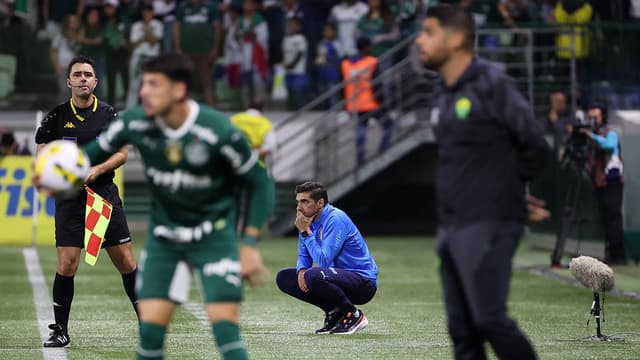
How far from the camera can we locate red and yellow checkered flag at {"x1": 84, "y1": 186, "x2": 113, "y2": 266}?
423 inches

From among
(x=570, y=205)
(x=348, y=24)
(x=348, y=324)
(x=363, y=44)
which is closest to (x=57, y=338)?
(x=348, y=324)

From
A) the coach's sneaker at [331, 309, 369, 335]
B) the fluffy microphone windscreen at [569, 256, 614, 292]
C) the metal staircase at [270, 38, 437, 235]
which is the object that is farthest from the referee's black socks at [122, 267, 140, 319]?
the metal staircase at [270, 38, 437, 235]

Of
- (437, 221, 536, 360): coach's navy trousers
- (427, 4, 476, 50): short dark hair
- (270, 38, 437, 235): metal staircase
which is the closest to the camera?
(437, 221, 536, 360): coach's navy trousers

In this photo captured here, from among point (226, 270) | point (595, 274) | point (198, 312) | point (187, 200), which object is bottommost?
point (198, 312)

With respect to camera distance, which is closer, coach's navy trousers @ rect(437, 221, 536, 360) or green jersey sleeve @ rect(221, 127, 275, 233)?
coach's navy trousers @ rect(437, 221, 536, 360)

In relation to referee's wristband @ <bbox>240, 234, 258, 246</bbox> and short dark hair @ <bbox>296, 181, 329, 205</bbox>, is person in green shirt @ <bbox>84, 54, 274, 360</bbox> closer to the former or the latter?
referee's wristband @ <bbox>240, 234, 258, 246</bbox>

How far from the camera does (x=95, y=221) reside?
10.8 m

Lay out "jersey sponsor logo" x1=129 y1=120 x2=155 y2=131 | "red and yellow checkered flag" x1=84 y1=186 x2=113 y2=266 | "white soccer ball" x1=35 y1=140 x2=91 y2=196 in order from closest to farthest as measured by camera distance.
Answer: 1. "jersey sponsor logo" x1=129 y1=120 x2=155 y2=131
2. "white soccer ball" x1=35 y1=140 x2=91 y2=196
3. "red and yellow checkered flag" x1=84 y1=186 x2=113 y2=266

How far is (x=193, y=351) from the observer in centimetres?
1050

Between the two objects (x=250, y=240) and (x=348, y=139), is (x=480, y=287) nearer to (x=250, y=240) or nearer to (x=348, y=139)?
(x=250, y=240)

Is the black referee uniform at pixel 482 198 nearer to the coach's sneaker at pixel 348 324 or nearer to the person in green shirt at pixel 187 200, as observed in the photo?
the person in green shirt at pixel 187 200

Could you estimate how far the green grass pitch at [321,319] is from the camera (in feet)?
34.6

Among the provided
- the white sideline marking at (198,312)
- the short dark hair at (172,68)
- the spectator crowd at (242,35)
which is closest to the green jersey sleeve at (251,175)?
the short dark hair at (172,68)

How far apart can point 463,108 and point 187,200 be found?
1460mm
